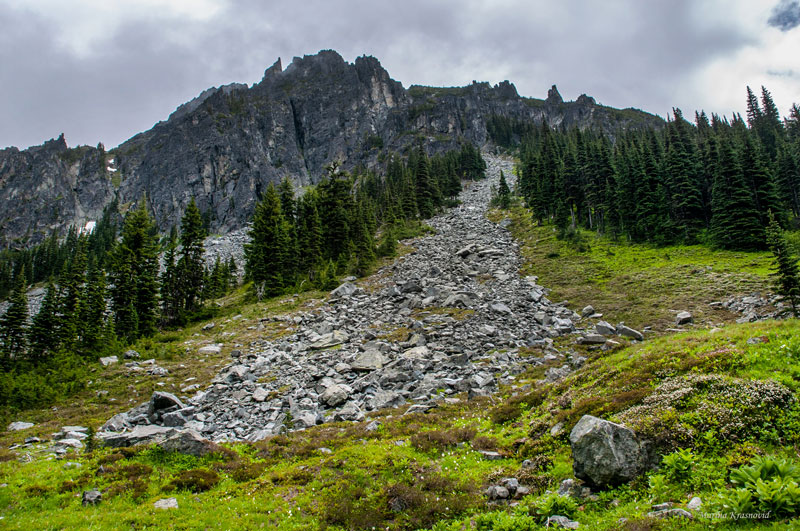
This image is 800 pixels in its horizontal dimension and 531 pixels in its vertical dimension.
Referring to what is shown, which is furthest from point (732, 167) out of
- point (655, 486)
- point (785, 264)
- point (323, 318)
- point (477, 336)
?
point (655, 486)

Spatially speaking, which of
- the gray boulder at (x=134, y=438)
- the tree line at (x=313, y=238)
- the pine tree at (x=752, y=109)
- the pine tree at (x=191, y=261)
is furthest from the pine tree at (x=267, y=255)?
the pine tree at (x=752, y=109)

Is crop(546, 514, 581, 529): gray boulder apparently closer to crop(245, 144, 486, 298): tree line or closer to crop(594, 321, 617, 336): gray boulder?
crop(594, 321, 617, 336): gray boulder

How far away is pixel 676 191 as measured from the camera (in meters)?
55.6

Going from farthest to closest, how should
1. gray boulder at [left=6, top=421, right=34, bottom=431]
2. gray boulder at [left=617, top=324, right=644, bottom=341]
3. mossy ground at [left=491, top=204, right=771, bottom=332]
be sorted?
1. mossy ground at [left=491, top=204, right=771, bottom=332]
2. gray boulder at [left=617, top=324, right=644, bottom=341]
3. gray boulder at [left=6, top=421, right=34, bottom=431]

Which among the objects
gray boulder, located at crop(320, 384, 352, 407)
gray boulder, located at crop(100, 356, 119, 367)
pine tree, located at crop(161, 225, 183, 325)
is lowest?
gray boulder, located at crop(320, 384, 352, 407)

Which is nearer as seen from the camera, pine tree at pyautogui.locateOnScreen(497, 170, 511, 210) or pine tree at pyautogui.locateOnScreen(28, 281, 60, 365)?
pine tree at pyautogui.locateOnScreen(28, 281, 60, 365)

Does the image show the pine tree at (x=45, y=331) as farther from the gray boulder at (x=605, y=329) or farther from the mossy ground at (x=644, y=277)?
Result: the mossy ground at (x=644, y=277)

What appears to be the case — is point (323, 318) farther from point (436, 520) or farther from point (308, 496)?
point (436, 520)

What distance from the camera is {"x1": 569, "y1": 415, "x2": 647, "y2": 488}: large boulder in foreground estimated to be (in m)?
7.86

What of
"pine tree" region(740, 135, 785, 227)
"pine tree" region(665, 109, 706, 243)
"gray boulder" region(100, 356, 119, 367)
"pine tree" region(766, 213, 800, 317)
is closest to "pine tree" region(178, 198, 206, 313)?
"gray boulder" region(100, 356, 119, 367)

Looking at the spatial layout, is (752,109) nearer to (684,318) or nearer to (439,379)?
(684,318)

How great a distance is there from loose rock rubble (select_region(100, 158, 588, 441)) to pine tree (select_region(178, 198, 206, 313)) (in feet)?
59.5

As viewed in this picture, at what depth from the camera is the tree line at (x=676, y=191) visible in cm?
4634

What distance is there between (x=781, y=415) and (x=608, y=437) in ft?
11.4
